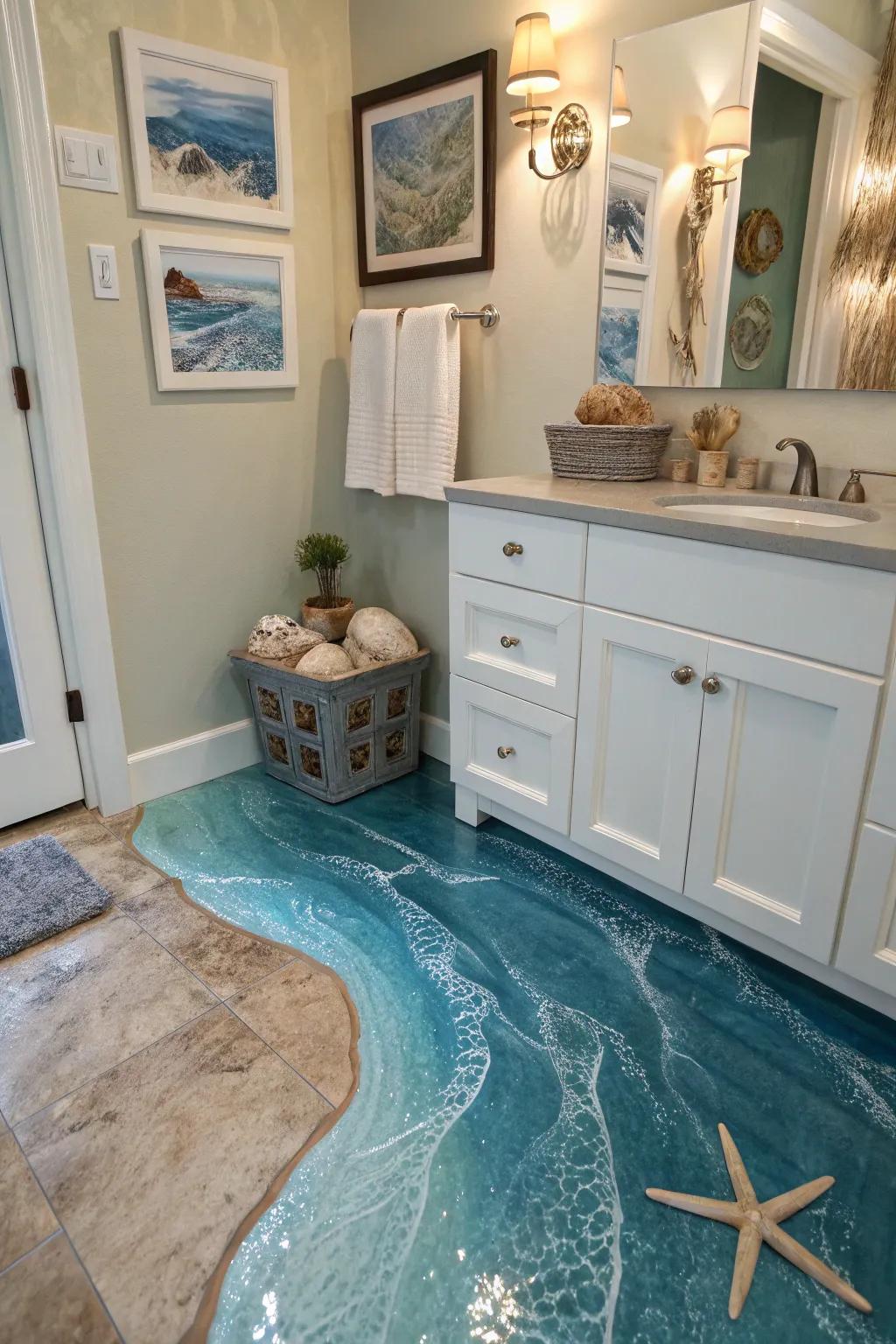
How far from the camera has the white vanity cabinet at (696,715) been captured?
4.50 feet

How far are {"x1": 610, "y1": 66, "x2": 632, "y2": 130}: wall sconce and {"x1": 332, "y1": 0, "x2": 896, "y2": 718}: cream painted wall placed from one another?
1.2 inches

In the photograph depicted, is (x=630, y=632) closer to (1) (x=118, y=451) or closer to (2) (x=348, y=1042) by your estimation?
(2) (x=348, y=1042)

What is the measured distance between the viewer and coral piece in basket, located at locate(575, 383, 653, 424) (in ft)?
6.10

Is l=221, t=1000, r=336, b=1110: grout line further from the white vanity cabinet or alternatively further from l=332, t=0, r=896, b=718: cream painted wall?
l=332, t=0, r=896, b=718: cream painted wall

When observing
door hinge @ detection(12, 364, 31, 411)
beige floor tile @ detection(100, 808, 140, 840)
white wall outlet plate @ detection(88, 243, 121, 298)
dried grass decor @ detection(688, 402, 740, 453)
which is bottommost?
beige floor tile @ detection(100, 808, 140, 840)

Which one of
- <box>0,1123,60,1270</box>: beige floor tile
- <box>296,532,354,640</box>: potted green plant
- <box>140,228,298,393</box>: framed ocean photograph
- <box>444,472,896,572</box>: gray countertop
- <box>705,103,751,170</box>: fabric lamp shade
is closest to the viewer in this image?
<box>0,1123,60,1270</box>: beige floor tile

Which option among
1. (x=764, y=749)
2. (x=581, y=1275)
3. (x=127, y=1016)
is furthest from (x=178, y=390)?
(x=581, y=1275)

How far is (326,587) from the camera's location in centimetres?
253

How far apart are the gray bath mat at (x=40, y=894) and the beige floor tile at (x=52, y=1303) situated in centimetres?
72

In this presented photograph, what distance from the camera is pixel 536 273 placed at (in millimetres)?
2025

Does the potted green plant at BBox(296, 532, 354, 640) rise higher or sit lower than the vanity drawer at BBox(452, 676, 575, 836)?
higher

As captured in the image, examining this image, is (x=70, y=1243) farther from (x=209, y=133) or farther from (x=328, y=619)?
(x=209, y=133)

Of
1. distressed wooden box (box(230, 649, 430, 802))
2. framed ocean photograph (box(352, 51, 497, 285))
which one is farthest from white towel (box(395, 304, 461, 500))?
distressed wooden box (box(230, 649, 430, 802))

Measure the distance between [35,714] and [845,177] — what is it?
213 cm
